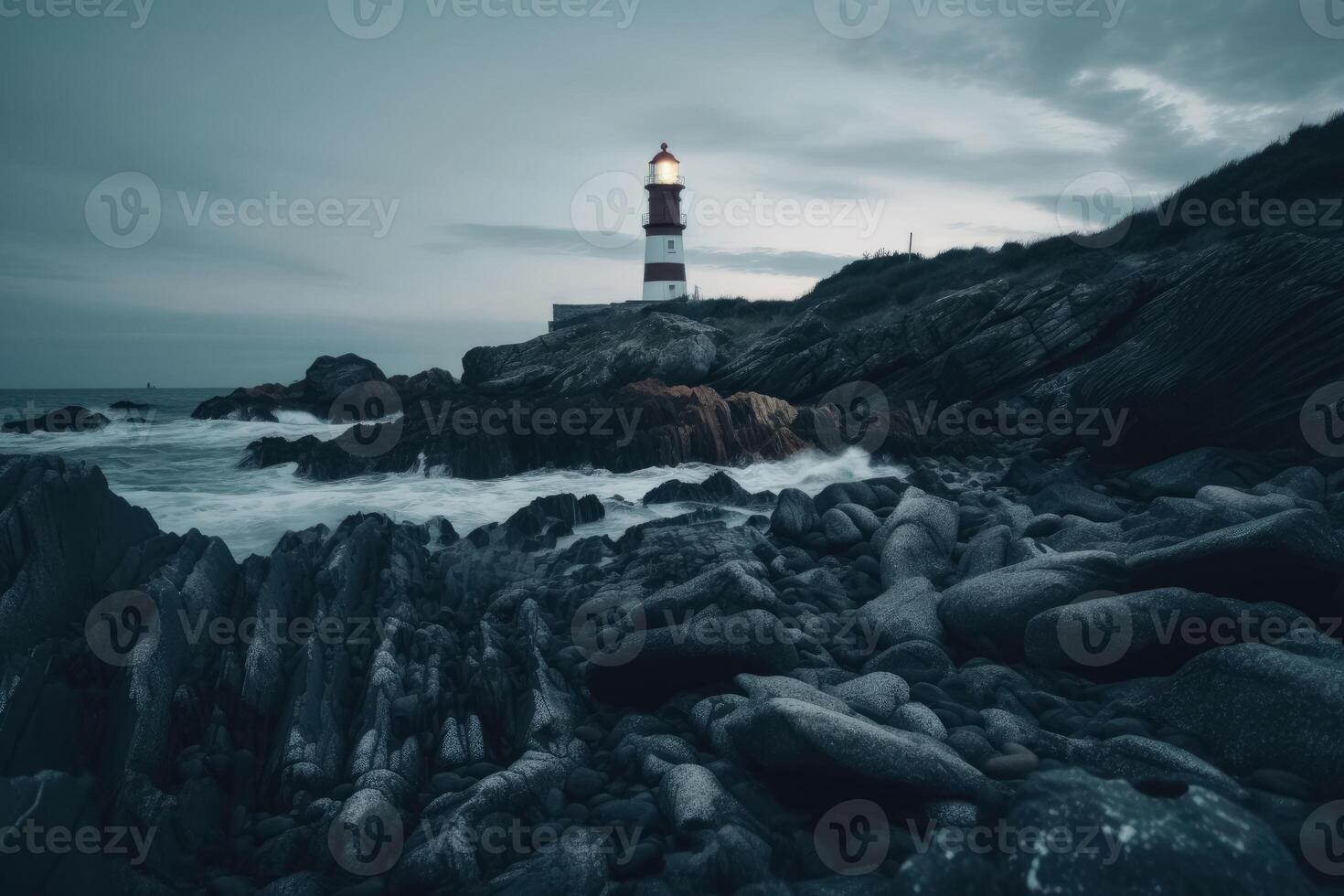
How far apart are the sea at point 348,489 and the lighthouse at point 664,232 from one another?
24876 mm

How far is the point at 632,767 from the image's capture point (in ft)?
16.4

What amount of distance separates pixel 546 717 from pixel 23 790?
10.2ft

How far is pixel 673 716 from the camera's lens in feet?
18.4

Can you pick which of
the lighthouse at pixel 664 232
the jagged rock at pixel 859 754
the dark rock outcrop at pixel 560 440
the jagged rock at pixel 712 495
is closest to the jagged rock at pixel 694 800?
the jagged rock at pixel 859 754

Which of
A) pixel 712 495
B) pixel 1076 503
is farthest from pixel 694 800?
pixel 712 495

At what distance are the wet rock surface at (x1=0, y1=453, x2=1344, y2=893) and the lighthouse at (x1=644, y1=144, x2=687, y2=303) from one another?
36.4 metres

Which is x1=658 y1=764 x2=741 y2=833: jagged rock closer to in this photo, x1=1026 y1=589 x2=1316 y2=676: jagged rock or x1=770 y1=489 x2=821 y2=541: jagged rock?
x1=1026 y1=589 x2=1316 y2=676: jagged rock

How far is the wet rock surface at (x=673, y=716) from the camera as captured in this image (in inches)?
155

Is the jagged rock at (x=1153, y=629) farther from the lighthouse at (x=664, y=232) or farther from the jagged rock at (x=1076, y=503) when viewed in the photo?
the lighthouse at (x=664, y=232)

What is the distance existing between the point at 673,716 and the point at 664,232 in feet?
130

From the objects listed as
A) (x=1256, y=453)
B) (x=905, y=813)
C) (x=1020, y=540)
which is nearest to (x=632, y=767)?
(x=905, y=813)

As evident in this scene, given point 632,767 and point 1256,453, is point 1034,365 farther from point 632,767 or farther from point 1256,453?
point 632,767

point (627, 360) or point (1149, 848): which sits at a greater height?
point (627, 360)

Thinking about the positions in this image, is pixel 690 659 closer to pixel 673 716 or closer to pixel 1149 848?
pixel 673 716
